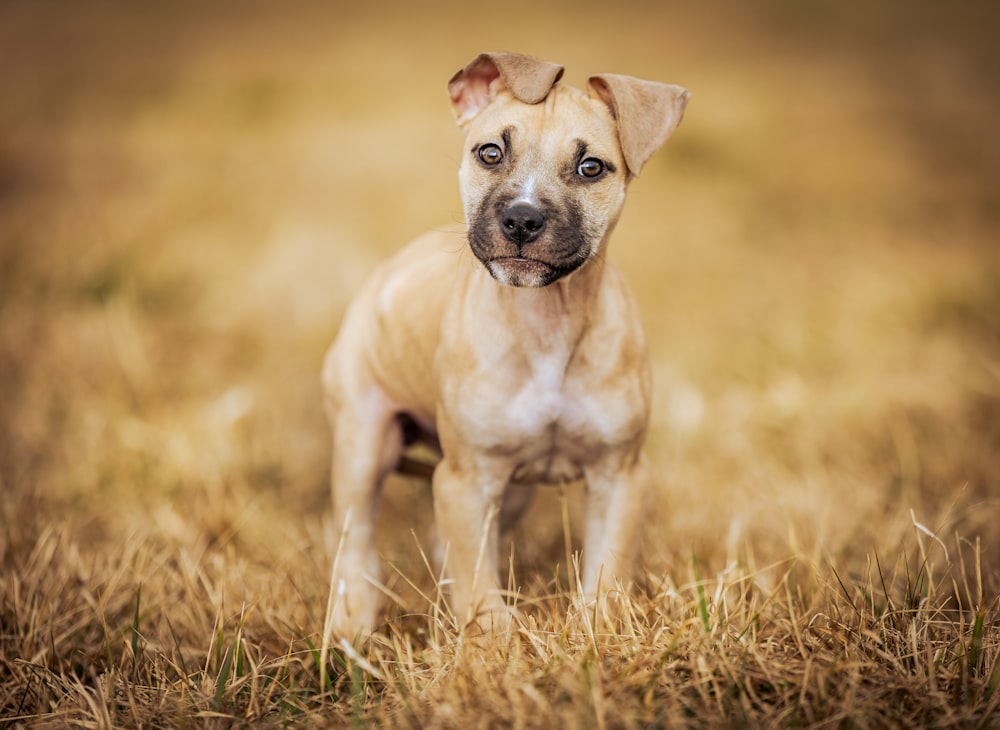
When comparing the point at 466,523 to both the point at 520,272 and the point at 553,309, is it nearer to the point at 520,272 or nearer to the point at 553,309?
the point at 553,309

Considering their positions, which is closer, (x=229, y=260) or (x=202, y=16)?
(x=229, y=260)

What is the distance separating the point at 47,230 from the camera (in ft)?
34.9

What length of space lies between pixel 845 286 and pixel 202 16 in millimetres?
14036

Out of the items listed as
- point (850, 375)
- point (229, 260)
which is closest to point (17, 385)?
point (229, 260)

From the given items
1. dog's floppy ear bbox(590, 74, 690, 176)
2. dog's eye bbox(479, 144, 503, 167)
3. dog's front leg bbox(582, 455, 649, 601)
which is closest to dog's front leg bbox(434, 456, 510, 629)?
dog's front leg bbox(582, 455, 649, 601)

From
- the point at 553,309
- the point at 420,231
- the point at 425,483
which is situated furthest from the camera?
the point at 420,231

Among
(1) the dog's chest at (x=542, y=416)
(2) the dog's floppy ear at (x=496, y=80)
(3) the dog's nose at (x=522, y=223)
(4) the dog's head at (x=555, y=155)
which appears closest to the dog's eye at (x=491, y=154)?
(4) the dog's head at (x=555, y=155)

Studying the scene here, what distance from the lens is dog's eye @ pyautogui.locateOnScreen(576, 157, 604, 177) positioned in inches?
158

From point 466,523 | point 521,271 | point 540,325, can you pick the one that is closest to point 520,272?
point 521,271

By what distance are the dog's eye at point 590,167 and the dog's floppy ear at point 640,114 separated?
0.12 meters

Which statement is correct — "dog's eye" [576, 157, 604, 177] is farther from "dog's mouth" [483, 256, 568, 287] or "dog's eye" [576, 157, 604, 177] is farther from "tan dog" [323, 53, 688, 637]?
"dog's mouth" [483, 256, 568, 287]

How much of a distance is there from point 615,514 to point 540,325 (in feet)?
2.82

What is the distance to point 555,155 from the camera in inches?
157

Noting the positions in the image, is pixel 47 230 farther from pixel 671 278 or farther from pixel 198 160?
pixel 671 278
